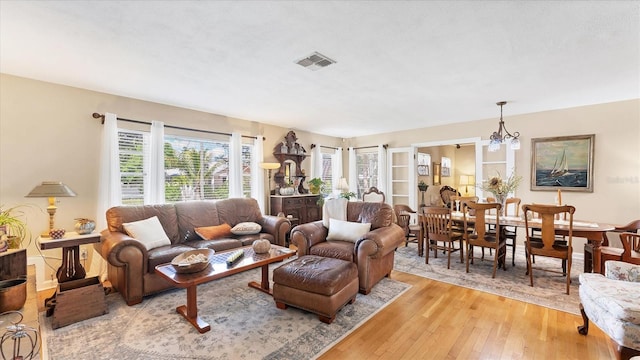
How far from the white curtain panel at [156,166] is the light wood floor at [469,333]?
3306 millimetres

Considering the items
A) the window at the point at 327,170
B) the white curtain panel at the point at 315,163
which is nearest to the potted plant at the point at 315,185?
the white curtain panel at the point at 315,163

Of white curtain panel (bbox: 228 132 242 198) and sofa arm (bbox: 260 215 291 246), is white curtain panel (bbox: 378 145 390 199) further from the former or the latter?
white curtain panel (bbox: 228 132 242 198)

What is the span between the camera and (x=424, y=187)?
674 centimetres

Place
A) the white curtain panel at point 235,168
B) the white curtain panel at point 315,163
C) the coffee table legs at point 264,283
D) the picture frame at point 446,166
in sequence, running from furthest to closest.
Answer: the picture frame at point 446,166, the white curtain panel at point 315,163, the white curtain panel at point 235,168, the coffee table legs at point 264,283

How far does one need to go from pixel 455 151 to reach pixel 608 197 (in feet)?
14.2

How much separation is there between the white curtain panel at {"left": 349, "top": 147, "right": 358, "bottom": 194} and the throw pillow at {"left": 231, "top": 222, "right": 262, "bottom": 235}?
3.72 metres

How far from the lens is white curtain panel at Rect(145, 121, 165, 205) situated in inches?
158

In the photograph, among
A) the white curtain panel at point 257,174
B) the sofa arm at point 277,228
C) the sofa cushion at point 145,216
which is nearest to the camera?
the sofa cushion at point 145,216

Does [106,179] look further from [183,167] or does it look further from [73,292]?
[73,292]

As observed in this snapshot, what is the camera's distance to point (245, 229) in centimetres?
401

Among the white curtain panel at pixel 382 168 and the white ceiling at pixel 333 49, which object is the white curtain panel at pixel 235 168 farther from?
the white curtain panel at pixel 382 168

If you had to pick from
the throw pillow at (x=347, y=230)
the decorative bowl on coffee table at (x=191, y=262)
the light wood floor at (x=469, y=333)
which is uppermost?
the throw pillow at (x=347, y=230)

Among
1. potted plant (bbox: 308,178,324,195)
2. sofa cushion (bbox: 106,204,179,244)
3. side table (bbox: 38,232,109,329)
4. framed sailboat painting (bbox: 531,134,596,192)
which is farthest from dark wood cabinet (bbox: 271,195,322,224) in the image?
framed sailboat painting (bbox: 531,134,596,192)

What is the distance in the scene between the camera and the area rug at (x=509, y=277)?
2965 mm
